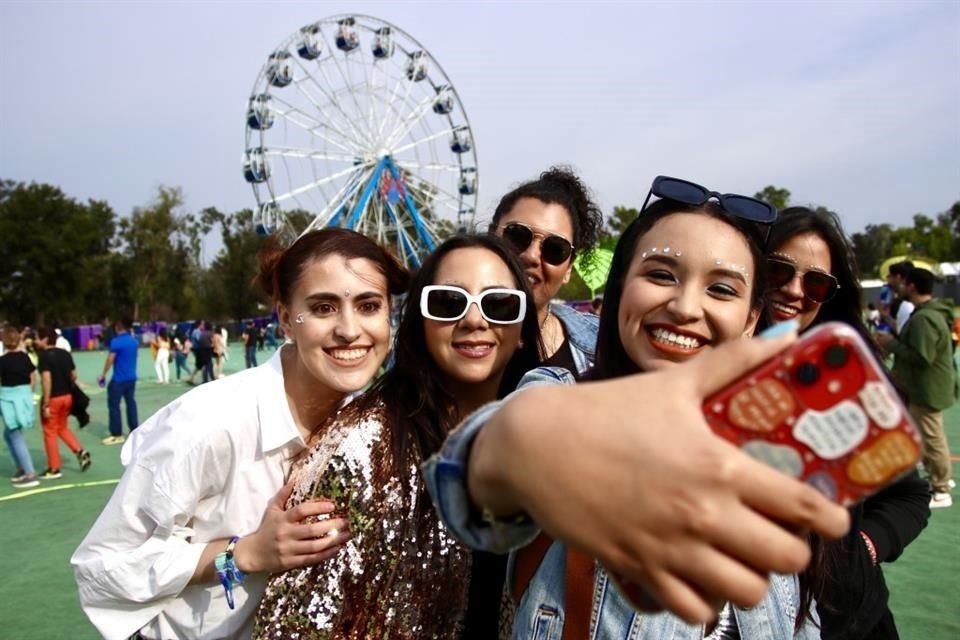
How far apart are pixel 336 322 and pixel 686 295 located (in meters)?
1.12

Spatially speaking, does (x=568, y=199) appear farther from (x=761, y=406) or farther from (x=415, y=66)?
(x=415, y=66)

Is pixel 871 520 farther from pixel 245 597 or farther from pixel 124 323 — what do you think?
pixel 124 323

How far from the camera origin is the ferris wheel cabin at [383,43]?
890 inches

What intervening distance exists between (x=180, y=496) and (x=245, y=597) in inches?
12.6

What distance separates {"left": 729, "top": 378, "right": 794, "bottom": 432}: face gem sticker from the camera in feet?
2.10

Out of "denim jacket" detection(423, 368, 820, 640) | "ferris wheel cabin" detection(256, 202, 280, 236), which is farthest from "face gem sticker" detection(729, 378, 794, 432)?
"ferris wheel cabin" detection(256, 202, 280, 236)

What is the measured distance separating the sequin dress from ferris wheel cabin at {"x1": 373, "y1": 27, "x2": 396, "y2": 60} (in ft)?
75.5

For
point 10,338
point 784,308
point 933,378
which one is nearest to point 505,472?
point 784,308

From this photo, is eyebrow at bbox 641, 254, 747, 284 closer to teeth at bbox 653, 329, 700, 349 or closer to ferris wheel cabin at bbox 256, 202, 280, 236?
teeth at bbox 653, 329, 700, 349

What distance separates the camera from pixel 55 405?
775 cm

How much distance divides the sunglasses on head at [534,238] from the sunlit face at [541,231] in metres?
0.01

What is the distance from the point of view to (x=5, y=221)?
44406 millimetres

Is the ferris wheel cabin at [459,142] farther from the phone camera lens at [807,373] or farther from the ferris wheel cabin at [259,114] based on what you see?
the phone camera lens at [807,373]

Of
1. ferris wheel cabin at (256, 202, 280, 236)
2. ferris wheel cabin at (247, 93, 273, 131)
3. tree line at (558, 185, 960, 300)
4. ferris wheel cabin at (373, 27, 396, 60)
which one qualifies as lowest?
tree line at (558, 185, 960, 300)
